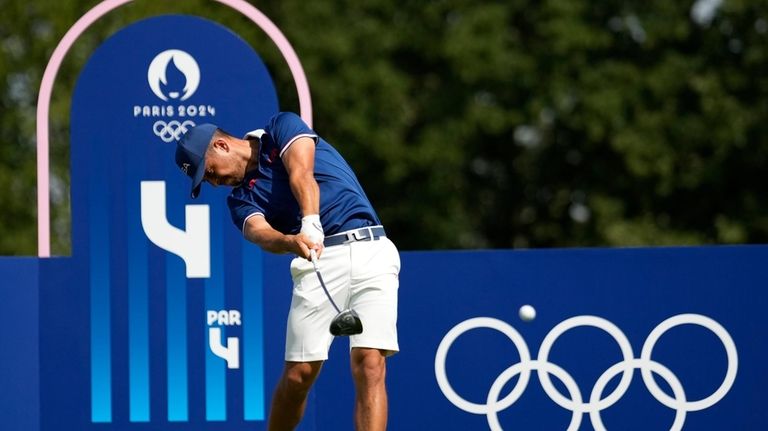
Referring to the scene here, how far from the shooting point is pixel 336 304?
259 inches

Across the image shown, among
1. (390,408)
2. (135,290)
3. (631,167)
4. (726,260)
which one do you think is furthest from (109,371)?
(631,167)

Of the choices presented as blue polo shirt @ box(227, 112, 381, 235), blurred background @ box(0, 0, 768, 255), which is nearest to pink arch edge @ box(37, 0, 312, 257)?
blue polo shirt @ box(227, 112, 381, 235)

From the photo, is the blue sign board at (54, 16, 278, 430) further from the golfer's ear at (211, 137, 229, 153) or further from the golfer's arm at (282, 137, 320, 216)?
the golfer's arm at (282, 137, 320, 216)

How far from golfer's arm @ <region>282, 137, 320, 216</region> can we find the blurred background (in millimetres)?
17457

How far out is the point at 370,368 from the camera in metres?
6.42

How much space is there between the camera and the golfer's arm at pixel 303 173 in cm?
627

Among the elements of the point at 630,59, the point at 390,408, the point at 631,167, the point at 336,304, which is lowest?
the point at 390,408

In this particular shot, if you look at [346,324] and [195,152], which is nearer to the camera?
[346,324]

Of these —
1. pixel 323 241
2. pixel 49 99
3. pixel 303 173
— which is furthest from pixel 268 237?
pixel 49 99

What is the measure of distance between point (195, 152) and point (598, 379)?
264 cm

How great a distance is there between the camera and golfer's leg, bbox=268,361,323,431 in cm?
666

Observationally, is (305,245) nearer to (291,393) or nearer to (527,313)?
(291,393)

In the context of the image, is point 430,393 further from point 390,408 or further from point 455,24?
point 455,24

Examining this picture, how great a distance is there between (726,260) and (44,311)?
371cm
